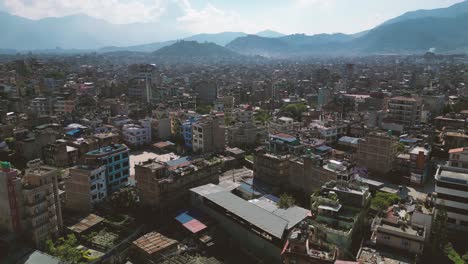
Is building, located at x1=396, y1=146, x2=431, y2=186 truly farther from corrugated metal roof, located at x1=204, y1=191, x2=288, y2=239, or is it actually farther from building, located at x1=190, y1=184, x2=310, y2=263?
corrugated metal roof, located at x1=204, y1=191, x2=288, y2=239

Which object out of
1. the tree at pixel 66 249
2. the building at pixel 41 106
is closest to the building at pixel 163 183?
the tree at pixel 66 249

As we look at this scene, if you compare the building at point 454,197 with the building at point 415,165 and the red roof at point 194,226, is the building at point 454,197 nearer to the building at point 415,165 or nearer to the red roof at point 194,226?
the building at point 415,165

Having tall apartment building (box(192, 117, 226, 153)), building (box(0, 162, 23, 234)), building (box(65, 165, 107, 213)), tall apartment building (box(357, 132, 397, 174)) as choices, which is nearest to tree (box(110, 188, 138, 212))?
building (box(65, 165, 107, 213))

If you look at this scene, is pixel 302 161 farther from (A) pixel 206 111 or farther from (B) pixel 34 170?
(A) pixel 206 111

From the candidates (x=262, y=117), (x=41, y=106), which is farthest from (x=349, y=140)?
(x=41, y=106)

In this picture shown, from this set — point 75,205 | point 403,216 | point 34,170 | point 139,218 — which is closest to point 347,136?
point 403,216

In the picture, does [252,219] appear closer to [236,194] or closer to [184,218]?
[184,218]

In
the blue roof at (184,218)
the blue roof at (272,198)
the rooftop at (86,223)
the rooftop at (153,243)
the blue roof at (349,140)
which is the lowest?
the rooftop at (86,223)

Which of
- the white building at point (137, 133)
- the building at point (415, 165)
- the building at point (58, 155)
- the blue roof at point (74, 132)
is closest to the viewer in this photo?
the building at point (415, 165)
